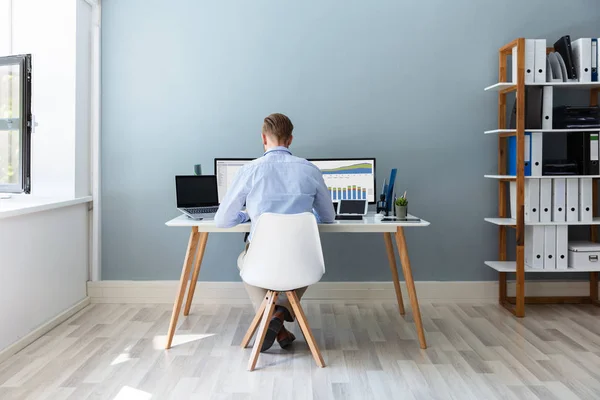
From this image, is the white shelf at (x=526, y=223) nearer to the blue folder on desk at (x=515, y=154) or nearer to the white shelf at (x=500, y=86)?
the blue folder on desk at (x=515, y=154)

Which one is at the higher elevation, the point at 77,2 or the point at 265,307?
the point at 77,2

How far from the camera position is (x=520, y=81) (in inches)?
154

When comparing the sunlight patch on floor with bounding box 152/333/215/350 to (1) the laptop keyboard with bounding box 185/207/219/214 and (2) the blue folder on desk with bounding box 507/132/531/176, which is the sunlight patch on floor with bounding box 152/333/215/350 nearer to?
(1) the laptop keyboard with bounding box 185/207/219/214

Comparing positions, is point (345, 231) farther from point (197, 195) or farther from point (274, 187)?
point (197, 195)

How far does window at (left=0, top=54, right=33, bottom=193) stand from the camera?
11.8 ft

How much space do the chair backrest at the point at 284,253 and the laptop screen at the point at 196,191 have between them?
87 centimetres

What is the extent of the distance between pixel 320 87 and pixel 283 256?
1.79 m

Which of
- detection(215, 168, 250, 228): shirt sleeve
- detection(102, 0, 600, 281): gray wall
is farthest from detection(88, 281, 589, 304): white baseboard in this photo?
detection(215, 168, 250, 228): shirt sleeve

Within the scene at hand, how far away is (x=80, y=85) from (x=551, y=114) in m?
3.20

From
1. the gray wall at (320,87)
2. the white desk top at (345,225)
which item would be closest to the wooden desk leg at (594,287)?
the gray wall at (320,87)

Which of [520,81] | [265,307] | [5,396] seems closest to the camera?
[5,396]

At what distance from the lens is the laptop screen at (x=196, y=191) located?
365 cm

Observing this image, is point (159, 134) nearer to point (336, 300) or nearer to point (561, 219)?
point (336, 300)

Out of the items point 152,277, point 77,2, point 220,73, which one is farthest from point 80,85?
point 152,277
